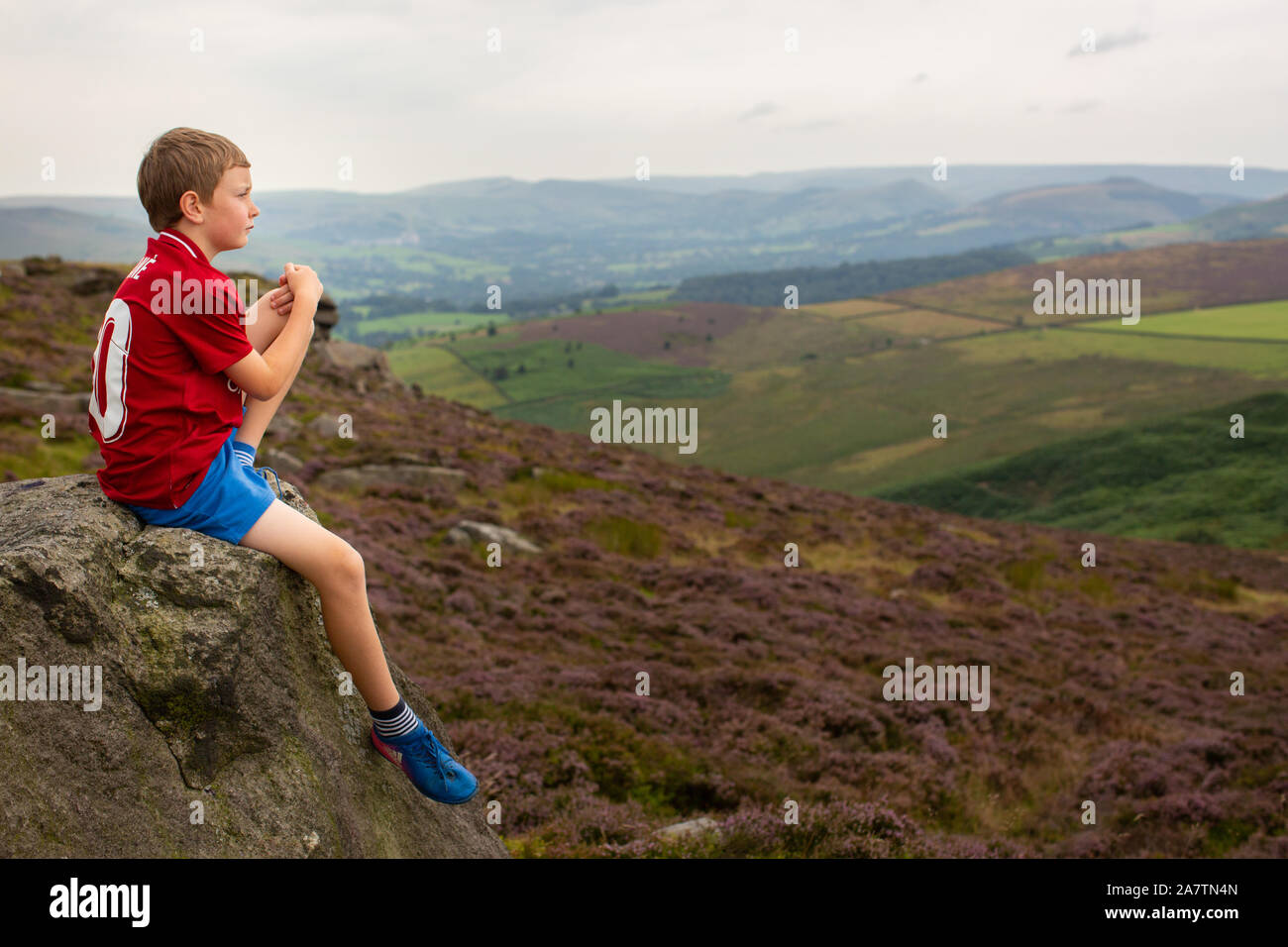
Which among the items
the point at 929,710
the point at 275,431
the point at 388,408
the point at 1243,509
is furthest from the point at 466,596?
the point at 1243,509

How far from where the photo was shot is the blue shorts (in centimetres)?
428

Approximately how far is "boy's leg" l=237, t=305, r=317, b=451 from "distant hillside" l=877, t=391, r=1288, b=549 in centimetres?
6110

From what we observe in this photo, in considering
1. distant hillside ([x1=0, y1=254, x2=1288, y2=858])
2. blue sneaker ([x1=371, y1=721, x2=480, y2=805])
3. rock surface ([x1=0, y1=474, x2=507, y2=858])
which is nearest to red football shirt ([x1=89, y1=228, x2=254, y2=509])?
rock surface ([x1=0, y1=474, x2=507, y2=858])

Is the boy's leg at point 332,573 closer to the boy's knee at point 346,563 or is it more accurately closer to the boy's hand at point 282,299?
the boy's knee at point 346,563

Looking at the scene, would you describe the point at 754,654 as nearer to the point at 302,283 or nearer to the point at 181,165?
the point at 302,283

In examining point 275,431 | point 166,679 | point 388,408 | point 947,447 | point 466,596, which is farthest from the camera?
point 947,447

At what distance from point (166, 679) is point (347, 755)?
3.73ft

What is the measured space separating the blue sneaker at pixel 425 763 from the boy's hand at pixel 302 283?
256cm

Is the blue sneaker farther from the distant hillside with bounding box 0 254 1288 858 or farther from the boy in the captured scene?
the distant hillside with bounding box 0 254 1288 858

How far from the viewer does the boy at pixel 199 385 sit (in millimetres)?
4133

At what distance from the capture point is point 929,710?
13.4 meters

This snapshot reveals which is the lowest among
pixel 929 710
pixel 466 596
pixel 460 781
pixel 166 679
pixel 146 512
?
pixel 929 710

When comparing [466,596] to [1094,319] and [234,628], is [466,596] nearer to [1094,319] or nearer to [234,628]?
[234,628]

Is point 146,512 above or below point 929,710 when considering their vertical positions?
above
